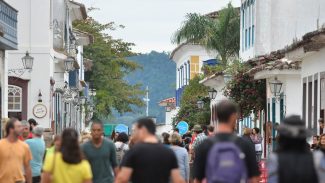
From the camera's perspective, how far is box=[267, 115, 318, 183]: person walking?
11.5 metres

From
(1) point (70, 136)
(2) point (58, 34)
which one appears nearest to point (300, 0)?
(2) point (58, 34)

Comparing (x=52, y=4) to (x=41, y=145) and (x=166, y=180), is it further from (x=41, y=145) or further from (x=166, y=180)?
(x=166, y=180)

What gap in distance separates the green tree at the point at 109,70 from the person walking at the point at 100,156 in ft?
197

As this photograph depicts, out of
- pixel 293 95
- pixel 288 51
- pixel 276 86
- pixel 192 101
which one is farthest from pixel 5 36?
pixel 192 101

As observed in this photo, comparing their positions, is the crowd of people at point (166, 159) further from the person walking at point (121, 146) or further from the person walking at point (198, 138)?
the person walking at point (198, 138)

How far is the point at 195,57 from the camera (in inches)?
3120

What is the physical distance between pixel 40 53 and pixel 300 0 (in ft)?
31.5

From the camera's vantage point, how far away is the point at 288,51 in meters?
31.5

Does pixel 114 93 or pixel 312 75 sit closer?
pixel 312 75

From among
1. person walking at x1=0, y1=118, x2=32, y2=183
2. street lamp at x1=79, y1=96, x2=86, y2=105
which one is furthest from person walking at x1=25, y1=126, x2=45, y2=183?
street lamp at x1=79, y1=96, x2=86, y2=105

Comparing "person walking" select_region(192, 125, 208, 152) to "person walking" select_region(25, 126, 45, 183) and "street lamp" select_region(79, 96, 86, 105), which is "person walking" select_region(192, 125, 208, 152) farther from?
"street lamp" select_region(79, 96, 86, 105)

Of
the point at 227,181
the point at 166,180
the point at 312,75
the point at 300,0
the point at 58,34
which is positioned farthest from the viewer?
the point at 58,34

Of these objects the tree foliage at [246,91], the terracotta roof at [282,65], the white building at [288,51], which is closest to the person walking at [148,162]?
the white building at [288,51]

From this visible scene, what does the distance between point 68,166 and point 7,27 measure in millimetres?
17307
